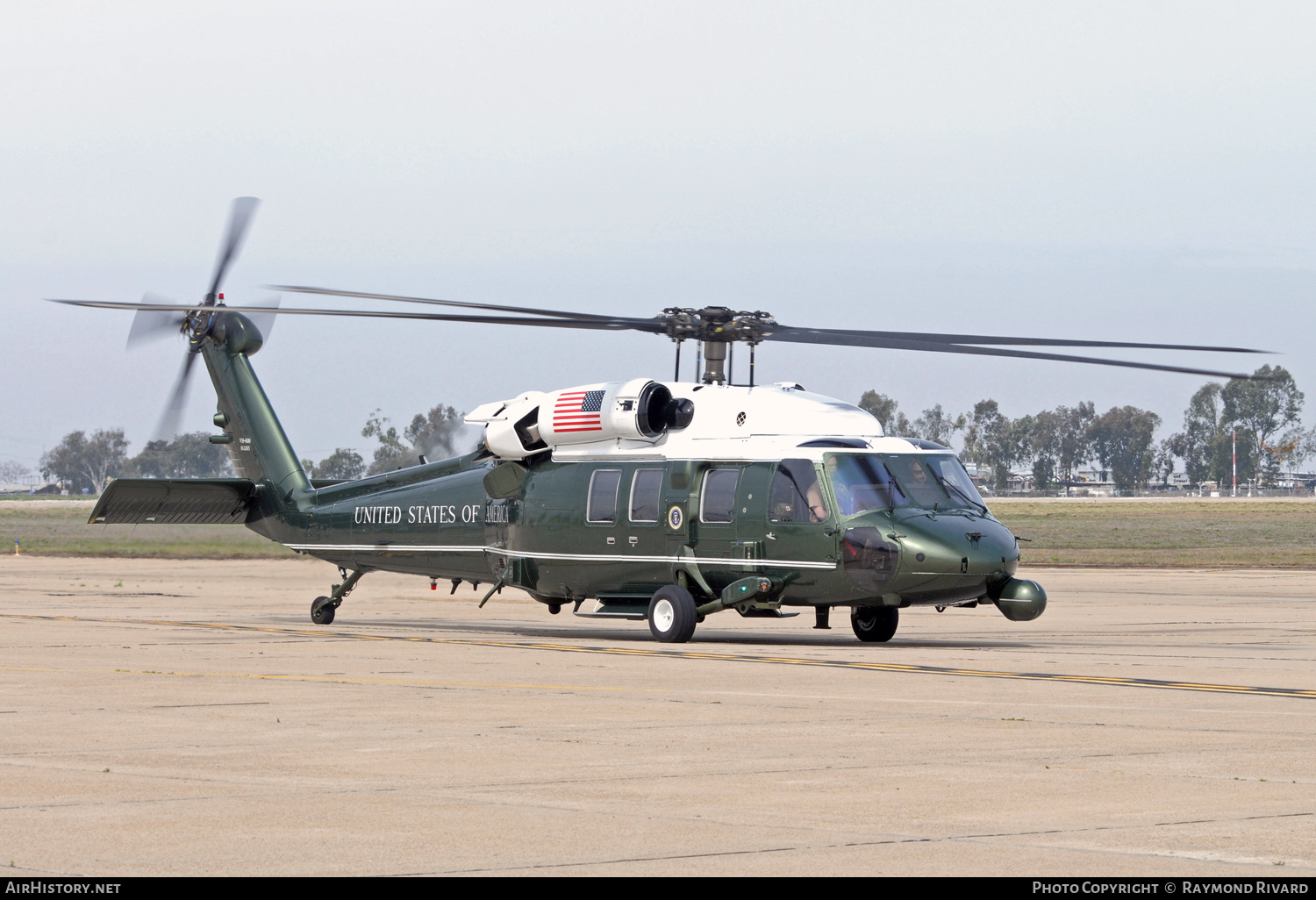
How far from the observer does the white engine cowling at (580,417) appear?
72.9 ft

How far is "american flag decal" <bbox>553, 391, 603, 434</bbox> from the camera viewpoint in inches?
890

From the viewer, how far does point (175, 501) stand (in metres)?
27.1

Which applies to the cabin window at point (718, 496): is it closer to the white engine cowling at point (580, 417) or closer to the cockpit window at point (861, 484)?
the white engine cowling at point (580, 417)

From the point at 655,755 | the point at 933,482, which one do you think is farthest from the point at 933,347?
the point at 655,755

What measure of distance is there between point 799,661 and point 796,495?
2.86 meters

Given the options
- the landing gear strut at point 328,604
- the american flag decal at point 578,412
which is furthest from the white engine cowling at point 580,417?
the landing gear strut at point 328,604

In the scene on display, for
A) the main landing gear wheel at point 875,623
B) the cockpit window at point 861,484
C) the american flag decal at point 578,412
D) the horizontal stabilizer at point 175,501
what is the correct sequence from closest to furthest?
the cockpit window at point 861,484
the main landing gear wheel at point 875,623
the american flag decal at point 578,412
the horizontal stabilizer at point 175,501

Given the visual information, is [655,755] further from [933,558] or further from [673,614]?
[673,614]

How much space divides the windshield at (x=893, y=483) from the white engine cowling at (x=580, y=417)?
2.62 metres

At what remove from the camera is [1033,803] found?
8.82m

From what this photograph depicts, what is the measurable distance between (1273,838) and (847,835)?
6.59 feet

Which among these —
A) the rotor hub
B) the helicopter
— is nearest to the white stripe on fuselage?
the helicopter

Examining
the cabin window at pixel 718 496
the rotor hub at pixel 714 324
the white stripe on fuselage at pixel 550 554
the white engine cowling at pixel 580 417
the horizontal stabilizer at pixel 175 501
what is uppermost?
the rotor hub at pixel 714 324

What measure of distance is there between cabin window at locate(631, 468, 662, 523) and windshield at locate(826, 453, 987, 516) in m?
2.68
